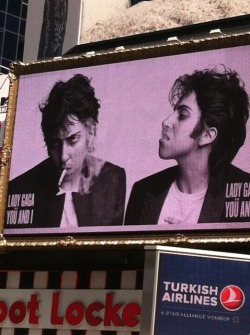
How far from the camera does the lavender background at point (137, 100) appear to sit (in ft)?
62.3

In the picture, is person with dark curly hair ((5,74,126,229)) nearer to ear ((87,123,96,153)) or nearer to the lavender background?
ear ((87,123,96,153))

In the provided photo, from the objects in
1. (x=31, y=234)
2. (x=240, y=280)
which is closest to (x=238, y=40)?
(x=31, y=234)

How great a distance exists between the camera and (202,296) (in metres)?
11.2

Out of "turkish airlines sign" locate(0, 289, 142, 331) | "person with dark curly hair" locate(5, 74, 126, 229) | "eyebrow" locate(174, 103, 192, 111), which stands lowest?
"turkish airlines sign" locate(0, 289, 142, 331)

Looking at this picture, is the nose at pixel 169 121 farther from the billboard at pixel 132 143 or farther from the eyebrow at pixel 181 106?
the eyebrow at pixel 181 106

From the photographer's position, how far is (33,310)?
2058 cm

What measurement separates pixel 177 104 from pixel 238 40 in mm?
1581

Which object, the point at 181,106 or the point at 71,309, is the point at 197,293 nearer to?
the point at 181,106

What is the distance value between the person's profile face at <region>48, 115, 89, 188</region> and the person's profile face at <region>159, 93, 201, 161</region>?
187 cm

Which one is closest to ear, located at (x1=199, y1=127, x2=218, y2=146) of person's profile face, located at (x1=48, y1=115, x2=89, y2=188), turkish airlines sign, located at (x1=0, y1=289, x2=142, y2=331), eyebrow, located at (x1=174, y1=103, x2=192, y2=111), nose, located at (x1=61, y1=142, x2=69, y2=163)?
eyebrow, located at (x1=174, y1=103, x2=192, y2=111)

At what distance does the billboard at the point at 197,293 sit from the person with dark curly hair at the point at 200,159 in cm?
643

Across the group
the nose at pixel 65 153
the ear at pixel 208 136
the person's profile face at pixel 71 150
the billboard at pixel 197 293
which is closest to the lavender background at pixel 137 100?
the person's profile face at pixel 71 150

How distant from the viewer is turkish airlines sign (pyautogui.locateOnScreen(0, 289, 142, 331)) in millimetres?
19234

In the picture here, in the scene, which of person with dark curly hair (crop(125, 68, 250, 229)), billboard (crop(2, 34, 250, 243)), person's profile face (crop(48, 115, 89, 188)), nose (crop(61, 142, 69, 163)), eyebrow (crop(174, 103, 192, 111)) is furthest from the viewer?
nose (crop(61, 142, 69, 163))
